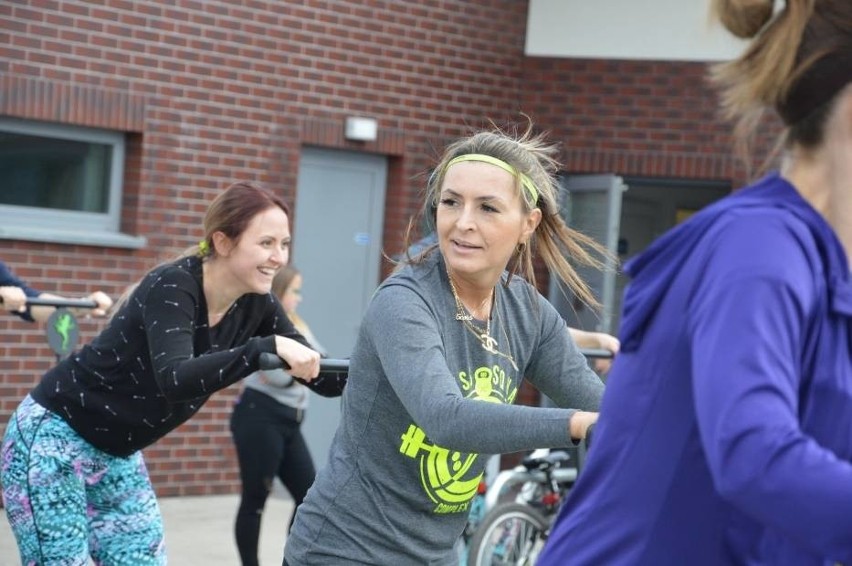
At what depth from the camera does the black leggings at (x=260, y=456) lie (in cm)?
742

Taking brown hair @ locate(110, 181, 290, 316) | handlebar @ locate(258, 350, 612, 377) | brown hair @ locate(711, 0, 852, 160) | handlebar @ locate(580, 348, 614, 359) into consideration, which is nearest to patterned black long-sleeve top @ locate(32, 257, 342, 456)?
brown hair @ locate(110, 181, 290, 316)

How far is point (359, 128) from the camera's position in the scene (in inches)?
430

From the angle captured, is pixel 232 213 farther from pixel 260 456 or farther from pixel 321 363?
pixel 260 456

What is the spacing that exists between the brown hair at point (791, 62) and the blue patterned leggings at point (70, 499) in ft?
11.2

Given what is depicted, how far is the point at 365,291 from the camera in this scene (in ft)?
37.2

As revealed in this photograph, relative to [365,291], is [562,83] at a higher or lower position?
higher

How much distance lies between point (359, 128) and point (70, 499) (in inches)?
258

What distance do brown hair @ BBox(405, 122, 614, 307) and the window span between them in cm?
603

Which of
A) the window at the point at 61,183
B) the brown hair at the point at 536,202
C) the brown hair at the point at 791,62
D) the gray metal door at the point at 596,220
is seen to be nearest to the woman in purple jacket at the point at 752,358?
the brown hair at the point at 791,62

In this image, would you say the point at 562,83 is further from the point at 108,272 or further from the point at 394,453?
the point at 394,453

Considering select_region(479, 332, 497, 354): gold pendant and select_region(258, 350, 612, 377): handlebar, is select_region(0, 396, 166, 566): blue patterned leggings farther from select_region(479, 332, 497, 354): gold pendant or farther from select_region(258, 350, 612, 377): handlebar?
select_region(479, 332, 497, 354): gold pendant

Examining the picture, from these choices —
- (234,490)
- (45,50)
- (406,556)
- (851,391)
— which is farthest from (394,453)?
(234,490)

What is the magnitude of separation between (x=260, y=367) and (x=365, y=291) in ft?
23.8

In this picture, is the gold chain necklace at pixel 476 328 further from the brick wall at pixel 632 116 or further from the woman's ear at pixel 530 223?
the brick wall at pixel 632 116
